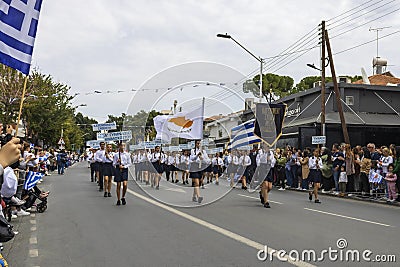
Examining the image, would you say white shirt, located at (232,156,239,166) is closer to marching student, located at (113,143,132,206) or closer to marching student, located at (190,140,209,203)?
A: marching student, located at (190,140,209,203)

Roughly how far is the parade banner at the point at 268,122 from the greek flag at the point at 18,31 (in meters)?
9.85

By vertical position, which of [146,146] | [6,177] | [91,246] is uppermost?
[146,146]

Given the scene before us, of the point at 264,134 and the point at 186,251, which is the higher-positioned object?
the point at 264,134

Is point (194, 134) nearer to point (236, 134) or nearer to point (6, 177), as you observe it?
point (236, 134)

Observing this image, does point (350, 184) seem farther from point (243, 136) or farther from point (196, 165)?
point (196, 165)

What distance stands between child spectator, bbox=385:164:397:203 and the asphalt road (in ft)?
6.36

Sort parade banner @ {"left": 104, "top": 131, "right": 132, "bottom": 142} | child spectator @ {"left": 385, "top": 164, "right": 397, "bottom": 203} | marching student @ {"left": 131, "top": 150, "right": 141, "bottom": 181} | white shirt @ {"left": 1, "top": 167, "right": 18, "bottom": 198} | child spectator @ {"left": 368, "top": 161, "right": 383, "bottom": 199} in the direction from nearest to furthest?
white shirt @ {"left": 1, "top": 167, "right": 18, "bottom": 198} < child spectator @ {"left": 385, "top": 164, "right": 397, "bottom": 203} < parade banner @ {"left": 104, "top": 131, "right": 132, "bottom": 142} < child spectator @ {"left": 368, "top": 161, "right": 383, "bottom": 199} < marching student @ {"left": 131, "top": 150, "right": 141, "bottom": 181}

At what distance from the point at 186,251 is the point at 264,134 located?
9.12 metres

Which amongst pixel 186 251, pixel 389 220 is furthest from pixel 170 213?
pixel 389 220

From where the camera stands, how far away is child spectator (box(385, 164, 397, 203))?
15.6 m

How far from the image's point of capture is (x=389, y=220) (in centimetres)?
1159

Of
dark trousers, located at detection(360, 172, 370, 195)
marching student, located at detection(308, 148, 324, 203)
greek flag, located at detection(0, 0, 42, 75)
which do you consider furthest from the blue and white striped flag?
dark trousers, located at detection(360, 172, 370, 195)

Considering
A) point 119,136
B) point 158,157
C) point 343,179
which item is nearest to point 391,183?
point 343,179

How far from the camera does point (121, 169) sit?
13930 millimetres
